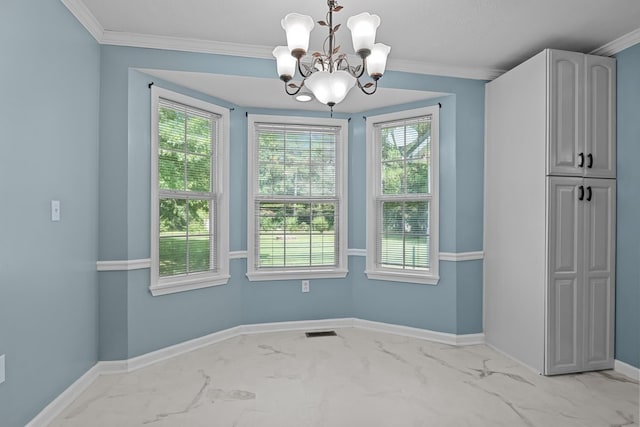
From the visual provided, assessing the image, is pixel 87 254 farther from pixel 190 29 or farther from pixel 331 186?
pixel 331 186

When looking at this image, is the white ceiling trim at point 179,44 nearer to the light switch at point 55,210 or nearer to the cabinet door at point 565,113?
the cabinet door at point 565,113

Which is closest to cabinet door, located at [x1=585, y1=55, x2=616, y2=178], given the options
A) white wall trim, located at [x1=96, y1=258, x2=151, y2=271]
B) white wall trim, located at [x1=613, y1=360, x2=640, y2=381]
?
white wall trim, located at [x1=613, y1=360, x2=640, y2=381]

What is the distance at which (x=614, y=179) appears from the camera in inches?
117

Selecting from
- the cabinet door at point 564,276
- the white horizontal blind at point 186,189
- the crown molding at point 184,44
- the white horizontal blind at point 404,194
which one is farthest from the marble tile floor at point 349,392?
the crown molding at point 184,44

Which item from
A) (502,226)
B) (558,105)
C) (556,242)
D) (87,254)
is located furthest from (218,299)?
(558,105)

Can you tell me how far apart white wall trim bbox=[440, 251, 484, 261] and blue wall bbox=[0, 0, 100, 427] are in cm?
292

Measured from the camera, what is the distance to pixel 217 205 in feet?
11.9

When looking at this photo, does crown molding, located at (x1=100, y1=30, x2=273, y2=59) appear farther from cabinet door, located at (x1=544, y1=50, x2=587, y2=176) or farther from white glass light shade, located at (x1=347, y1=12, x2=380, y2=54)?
cabinet door, located at (x1=544, y1=50, x2=587, y2=176)

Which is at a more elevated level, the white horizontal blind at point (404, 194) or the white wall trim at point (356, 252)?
the white horizontal blind at point (404, 194)

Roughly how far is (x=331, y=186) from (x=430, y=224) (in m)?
1.10

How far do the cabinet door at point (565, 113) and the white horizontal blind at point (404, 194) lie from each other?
1.10m

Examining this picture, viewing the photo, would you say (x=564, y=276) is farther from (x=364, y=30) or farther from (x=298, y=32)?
(x=298, y=32)

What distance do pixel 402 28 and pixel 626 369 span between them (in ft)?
9.97

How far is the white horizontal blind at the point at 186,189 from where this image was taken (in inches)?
126
